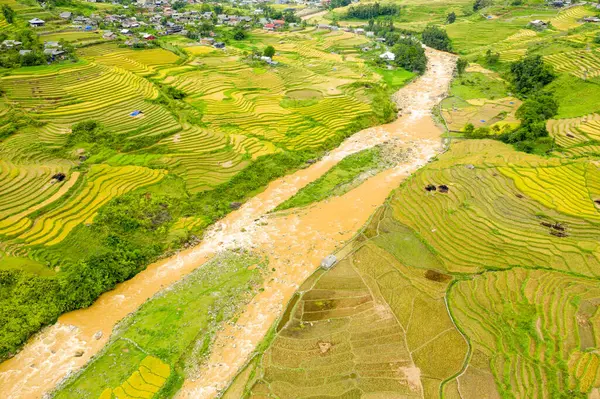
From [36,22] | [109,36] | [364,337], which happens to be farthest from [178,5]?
[364,337]

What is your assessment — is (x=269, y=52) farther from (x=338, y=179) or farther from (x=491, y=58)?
(x=491, y=58)

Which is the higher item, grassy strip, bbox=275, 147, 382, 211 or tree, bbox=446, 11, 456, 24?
tree, bbox=446, 11, 456, 24

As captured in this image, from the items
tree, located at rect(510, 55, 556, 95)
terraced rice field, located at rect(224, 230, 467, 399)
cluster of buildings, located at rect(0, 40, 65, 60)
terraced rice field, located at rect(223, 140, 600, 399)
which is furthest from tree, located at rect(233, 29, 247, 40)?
terraced rice field, located at rect(224, 230, 467, 399)

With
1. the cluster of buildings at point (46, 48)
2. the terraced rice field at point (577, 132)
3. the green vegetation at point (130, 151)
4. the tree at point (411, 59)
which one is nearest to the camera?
the green vegetation at point (130, 151)

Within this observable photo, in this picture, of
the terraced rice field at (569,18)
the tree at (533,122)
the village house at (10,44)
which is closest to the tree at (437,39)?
the terraced rice field at (569,18)

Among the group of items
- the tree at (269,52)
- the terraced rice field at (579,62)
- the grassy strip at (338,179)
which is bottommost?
the grassy strip at (338,179)

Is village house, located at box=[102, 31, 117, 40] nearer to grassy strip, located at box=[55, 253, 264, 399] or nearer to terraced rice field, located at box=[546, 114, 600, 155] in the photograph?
grassy strip, located at box=[55, 253, 264, 399]

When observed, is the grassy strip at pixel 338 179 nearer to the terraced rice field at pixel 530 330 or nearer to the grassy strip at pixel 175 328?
the grassy strip at pixel 175 328

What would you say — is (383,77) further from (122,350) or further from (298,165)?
(122,350)
